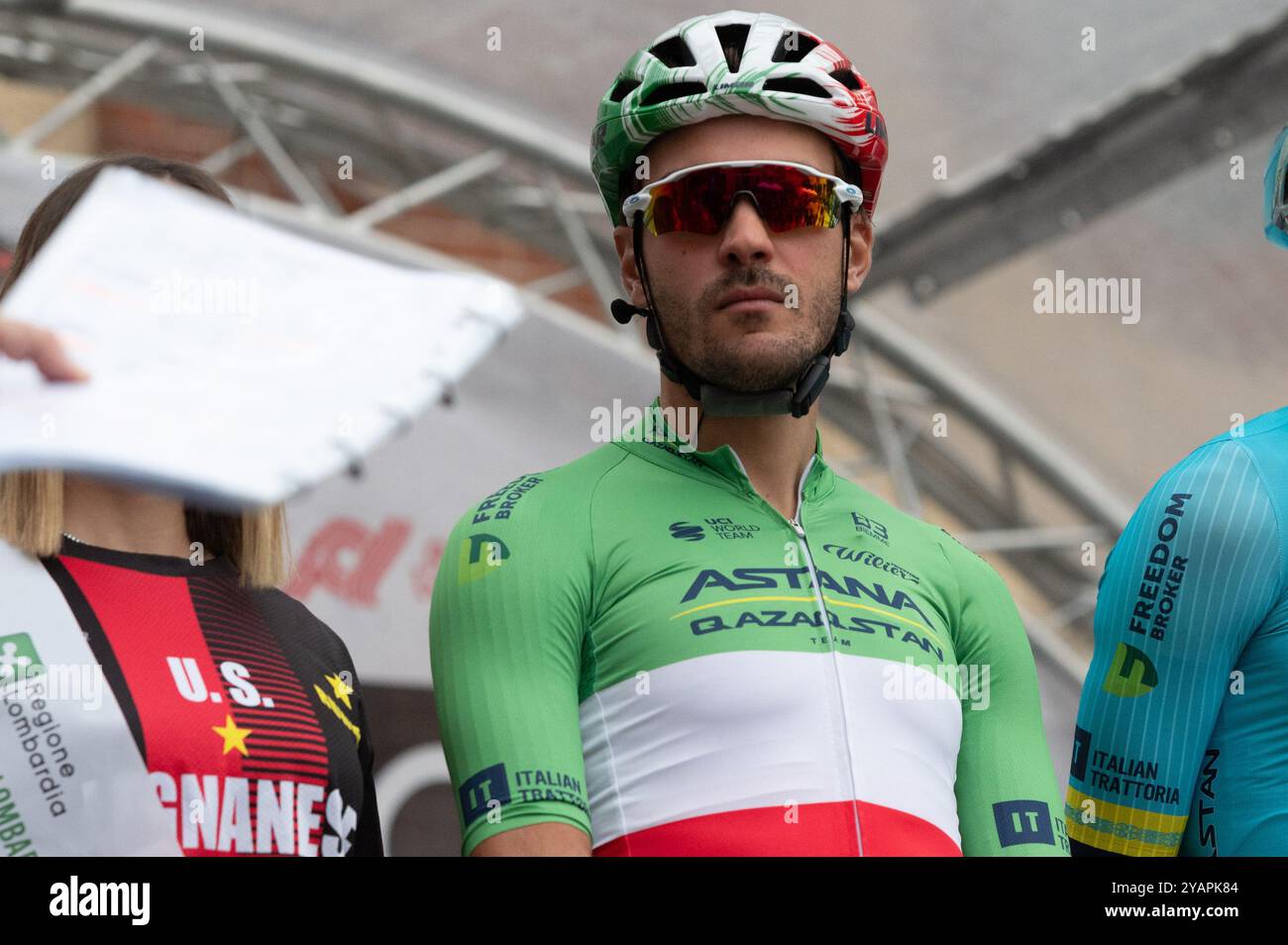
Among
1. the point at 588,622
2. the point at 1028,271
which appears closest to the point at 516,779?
the point at 588,622

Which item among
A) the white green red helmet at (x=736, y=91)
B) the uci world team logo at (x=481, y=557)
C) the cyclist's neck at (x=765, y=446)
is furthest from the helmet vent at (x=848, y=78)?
the uci world team logo at (x=481, y=557)

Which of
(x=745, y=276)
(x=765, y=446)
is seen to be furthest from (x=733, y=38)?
(x=765, y=446)

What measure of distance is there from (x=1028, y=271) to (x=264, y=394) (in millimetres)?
13803

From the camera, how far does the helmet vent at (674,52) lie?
3.14 meters

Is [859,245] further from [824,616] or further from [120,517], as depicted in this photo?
[120,517]

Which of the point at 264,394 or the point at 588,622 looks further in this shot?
the point at 588,622

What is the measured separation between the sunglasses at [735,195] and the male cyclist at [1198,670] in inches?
32.1

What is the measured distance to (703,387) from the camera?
3031 millimetres

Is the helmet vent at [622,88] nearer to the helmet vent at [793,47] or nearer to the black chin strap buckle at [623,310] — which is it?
the helmet vent at [793,47]

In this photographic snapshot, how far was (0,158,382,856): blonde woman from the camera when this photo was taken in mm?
2387
